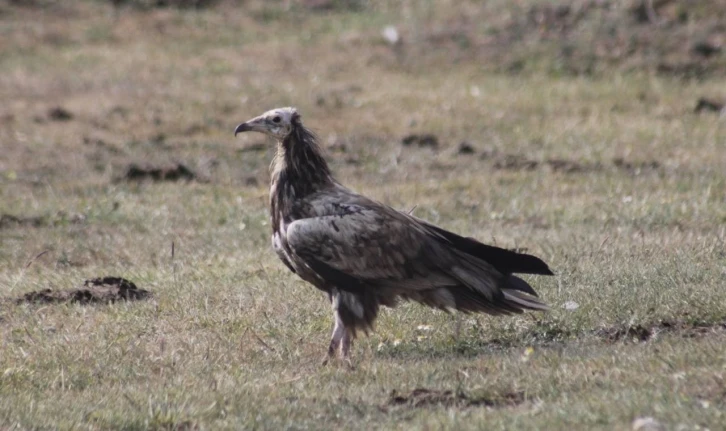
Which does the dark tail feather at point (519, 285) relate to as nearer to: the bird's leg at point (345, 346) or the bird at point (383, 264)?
the bird at point (383, 264)

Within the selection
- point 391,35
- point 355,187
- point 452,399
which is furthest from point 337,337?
point 391,35

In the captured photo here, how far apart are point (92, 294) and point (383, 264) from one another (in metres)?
2.53

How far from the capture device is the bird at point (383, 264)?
7.52 m

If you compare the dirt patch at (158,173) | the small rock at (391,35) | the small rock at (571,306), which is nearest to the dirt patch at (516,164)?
the dirt patch at (158,173)

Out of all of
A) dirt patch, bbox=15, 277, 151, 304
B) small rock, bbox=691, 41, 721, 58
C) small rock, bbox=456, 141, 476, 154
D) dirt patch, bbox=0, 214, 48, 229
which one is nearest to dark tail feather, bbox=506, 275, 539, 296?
dirt patch, bbox=15, 277, 151, 304

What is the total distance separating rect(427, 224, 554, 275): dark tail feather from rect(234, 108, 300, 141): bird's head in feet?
4.42

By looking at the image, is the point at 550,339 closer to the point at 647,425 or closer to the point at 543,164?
the point at 647,425

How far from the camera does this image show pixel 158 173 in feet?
47.1

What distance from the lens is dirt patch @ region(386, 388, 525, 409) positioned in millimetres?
6211

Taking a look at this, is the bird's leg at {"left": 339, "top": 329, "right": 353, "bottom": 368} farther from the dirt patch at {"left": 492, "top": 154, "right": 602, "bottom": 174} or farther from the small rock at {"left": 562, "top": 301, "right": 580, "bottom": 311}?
the dirt patch at {"left": 492, "top": 154, "right": 602, "bottom": 174}

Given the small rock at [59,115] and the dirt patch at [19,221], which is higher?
the small rock at [59,115]

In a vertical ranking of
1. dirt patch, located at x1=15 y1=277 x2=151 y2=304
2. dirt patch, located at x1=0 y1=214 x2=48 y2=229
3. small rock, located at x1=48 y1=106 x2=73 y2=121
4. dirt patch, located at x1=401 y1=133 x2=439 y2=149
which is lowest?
dirt patch, located at x1=0 y1=214 x2=48 y2=229

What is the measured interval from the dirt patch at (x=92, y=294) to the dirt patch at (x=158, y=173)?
5.03 m

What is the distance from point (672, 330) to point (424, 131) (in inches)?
385
